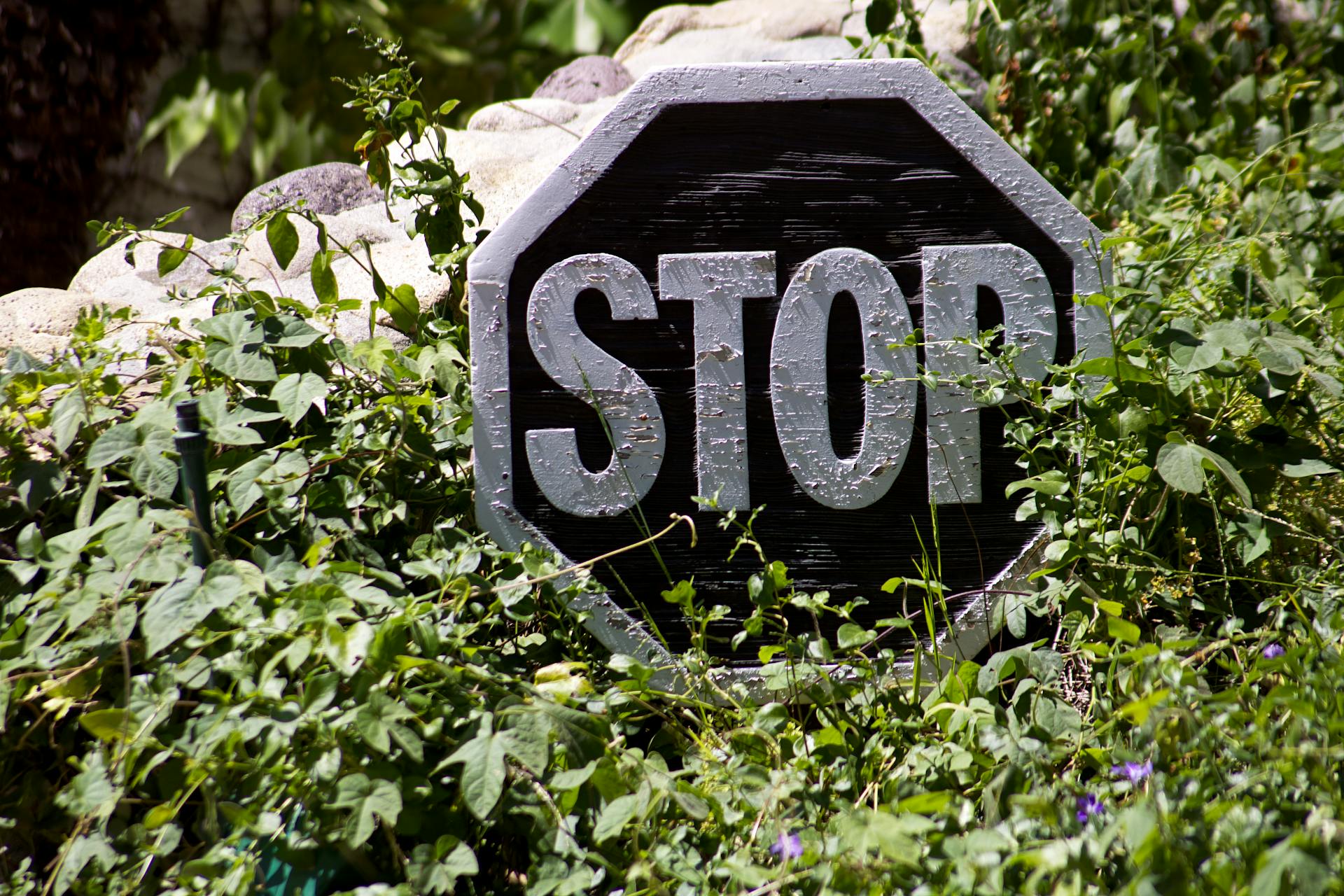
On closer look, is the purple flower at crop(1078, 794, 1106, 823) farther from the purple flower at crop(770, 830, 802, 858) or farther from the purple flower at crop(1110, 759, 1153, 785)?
the purple flower at crop(770, 830, 802, 858)

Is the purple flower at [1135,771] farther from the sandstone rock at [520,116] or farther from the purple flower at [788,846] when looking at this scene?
the sandstone rock at [520,116]

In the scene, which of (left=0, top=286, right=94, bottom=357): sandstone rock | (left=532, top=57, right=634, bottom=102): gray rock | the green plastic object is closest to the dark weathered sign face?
the green plastic object

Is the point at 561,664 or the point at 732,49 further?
the point at 732,49

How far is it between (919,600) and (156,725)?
1.04 meters

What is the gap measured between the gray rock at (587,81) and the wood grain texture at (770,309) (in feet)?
4.95

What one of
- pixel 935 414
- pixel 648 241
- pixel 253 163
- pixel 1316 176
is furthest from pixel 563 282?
pixel 253 163

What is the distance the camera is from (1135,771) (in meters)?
0.96

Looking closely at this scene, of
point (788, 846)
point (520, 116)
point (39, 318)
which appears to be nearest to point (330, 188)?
point (520, 116)

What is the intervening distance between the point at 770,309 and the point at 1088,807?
783mm

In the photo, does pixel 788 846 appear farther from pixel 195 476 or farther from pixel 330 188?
pixel 330 188

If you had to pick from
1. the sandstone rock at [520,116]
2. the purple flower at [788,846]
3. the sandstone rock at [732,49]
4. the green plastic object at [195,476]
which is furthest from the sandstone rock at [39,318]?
the sandstone rock at [732,49]

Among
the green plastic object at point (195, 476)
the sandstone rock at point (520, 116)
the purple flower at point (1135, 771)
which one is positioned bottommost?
the purple flower at point (1135, 771)

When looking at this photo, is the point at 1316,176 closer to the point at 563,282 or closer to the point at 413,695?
the point at 563,282

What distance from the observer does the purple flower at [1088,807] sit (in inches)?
37.6
